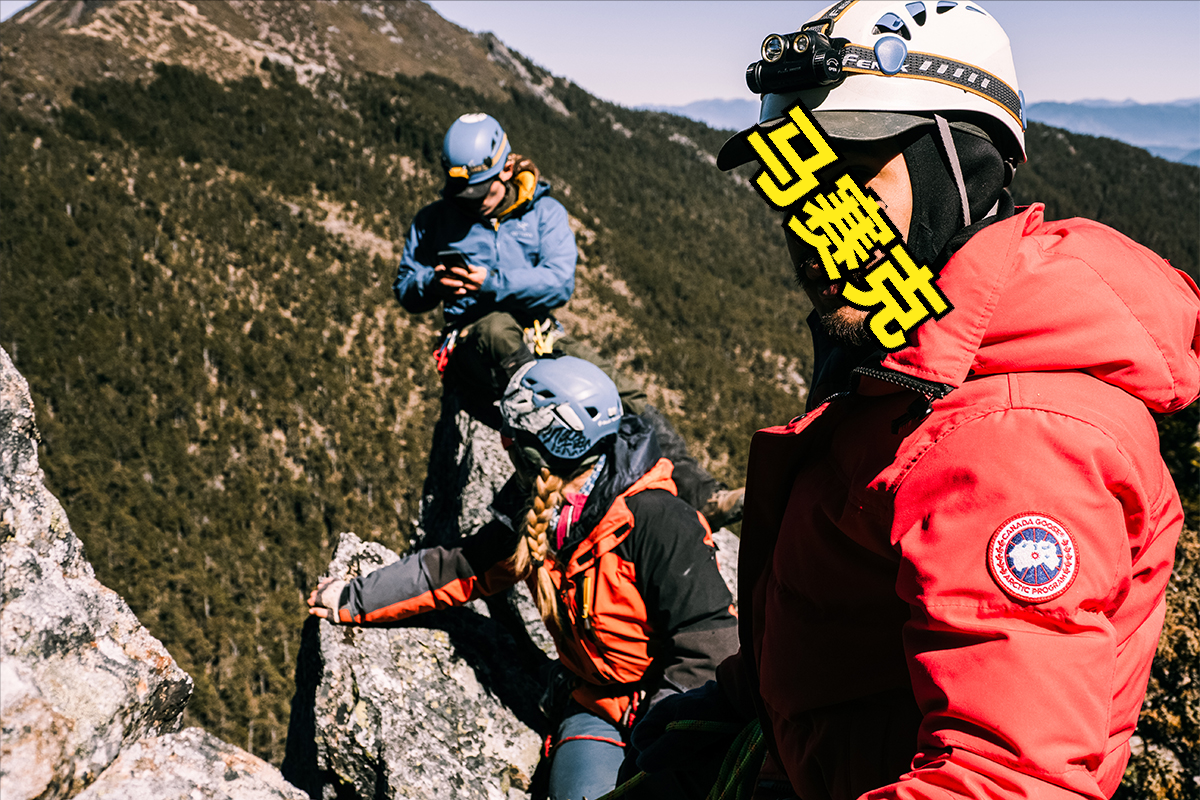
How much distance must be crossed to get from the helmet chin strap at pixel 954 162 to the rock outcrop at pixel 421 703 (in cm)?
278

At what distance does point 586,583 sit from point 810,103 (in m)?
1.92

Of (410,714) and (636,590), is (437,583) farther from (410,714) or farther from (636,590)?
(636,590)

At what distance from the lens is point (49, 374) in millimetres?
16875

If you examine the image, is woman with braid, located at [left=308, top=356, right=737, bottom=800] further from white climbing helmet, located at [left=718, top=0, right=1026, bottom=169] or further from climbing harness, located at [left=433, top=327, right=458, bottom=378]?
climbing harness, located at [left=433, top=327, right=458, bottom=378]

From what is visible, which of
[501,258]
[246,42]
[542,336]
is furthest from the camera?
[246,42]

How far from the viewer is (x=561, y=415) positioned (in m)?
2.96

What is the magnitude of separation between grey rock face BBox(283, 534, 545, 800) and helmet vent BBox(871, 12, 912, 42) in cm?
299

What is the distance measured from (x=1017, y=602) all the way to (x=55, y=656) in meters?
2.36

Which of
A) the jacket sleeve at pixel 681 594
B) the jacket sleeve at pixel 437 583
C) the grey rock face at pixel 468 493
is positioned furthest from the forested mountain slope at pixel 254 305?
the jacket sleeve at pixel 437 583

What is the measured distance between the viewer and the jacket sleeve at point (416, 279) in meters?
5.34

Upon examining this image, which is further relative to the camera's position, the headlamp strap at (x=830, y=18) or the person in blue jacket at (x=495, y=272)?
the person in blue jacket at (x=495, y=272)

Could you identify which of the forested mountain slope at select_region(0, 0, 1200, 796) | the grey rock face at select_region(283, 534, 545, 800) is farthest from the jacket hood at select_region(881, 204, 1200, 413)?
the forested mountain slope at select_region(0, 0, 1200, 796)

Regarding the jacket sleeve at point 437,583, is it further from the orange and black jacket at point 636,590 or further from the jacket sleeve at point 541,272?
the jacket sleeve at point 541,272

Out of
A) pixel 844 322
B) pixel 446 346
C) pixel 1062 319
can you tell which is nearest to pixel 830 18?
pixel 844 322
